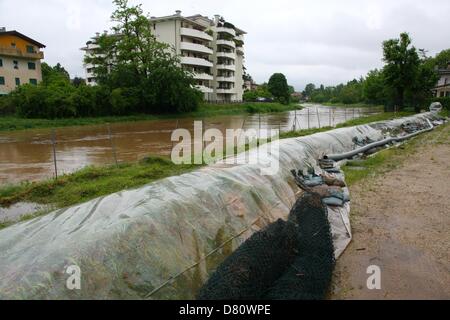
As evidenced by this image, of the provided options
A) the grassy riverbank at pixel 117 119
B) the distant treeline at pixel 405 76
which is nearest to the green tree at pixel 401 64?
the distant treeline at pixel 405 76

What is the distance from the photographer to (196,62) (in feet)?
142

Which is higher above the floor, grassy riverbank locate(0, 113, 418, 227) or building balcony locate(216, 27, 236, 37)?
building balcony locate(216, 27, 236, 37)

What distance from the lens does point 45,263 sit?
8.14 ft

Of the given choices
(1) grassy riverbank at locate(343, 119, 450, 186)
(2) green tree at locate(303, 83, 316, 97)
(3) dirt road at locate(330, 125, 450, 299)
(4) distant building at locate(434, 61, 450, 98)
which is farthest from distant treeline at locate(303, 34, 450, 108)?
(2) green tree at locate(303, 83, 316, 97)

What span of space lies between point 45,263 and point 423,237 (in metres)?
4.79

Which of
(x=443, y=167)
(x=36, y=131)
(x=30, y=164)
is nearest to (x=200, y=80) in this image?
(x=36, y=131)

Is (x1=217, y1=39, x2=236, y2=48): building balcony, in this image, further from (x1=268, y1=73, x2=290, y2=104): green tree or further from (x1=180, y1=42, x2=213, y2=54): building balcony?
(x1=268, y1=73, x2=290, y2=104): green tree

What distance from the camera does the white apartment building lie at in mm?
42188

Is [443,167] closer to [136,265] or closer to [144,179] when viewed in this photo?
[144,179]

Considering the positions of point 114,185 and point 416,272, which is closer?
point 416,272

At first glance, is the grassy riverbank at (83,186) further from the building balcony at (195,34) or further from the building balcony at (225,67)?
the building balcony at (225,67)

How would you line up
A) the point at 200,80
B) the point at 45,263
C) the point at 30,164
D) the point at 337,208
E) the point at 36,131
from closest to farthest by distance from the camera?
the point at 45,263
the point at 337,208
the point at 30,164
the point at 36,131
the point at 200,80

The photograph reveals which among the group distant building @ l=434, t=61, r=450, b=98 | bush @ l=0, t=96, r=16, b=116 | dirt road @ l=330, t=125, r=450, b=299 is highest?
distant building @ l=434, t=61, r=450, b=98

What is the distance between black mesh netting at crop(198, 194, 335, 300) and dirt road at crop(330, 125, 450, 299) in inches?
14.6
